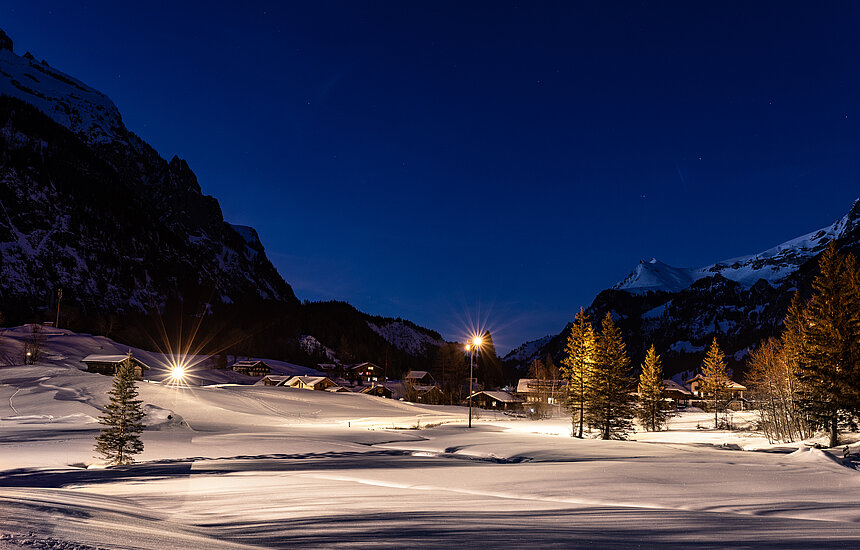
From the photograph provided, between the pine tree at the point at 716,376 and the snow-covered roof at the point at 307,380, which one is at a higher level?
the pine tree at the point at 716,376

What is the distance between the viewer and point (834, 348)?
31.0 m

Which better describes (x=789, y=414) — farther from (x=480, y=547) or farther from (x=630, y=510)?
(x=480, y=547)

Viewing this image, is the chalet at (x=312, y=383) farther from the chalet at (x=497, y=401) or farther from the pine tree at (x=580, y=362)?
the pine tree at (x=580, y=362)

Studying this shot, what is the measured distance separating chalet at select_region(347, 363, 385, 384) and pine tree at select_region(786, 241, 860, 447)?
126 metres

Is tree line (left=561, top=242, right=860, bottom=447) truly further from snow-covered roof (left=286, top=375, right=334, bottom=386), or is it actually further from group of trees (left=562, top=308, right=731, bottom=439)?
snow-covered roof (left=286, top=375, right=334, bottom=386)

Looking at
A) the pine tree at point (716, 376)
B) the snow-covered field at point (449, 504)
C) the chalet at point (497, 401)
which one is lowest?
the chalet at point (497, 401)

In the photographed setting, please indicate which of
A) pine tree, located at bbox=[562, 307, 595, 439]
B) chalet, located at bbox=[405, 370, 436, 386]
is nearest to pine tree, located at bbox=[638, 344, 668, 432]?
pine tree, located at bbox=[562, 307, 595, 439]

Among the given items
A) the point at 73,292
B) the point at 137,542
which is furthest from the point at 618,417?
the point at 73,292

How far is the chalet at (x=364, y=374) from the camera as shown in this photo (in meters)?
150

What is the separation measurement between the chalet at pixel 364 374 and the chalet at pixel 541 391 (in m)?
54.5

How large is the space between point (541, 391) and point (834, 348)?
65.9 m

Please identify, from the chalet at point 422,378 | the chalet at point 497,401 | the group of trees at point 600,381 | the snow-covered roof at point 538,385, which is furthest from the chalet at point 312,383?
the group of trees at point 600,381

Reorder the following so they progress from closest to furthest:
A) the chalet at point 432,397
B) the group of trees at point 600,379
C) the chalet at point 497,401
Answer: the group of trees at point 600,379, the chalet at point 497,401, the chalet at point 432,397

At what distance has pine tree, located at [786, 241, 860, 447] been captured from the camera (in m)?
30.8
